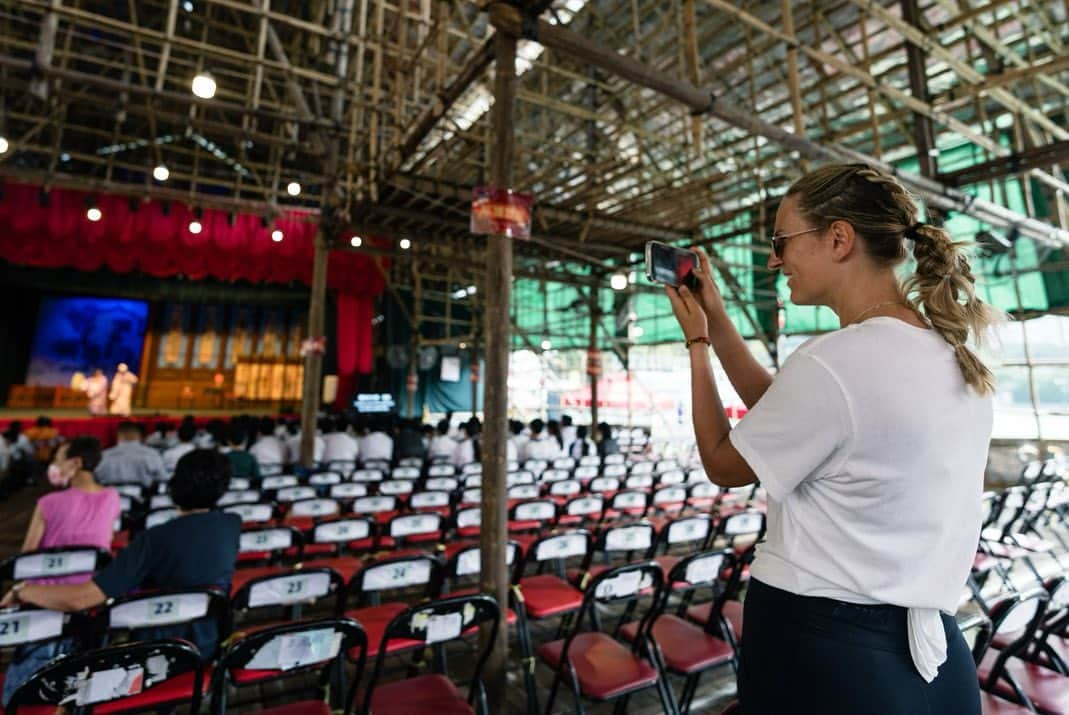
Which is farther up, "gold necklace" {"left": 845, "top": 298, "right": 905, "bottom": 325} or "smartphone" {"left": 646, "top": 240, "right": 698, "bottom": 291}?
"smartphone" {"left": 646, "top": 240, "right": 698, "bottom": 291}

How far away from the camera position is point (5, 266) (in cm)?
1559

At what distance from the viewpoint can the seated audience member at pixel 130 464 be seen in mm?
5812

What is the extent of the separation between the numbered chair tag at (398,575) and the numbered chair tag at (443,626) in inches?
23.4

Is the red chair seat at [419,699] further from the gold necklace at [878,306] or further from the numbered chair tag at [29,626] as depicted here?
the gold necklace at [878,306]

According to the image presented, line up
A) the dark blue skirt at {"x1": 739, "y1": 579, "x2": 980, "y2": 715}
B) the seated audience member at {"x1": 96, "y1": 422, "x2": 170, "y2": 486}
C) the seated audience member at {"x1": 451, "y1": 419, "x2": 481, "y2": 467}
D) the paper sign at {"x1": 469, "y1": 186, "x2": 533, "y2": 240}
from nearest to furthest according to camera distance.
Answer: the dark blue skirt at {"x1": 739, "y1": 579, "x2": 980, "y2": 715}
the paper sign at {"x1": 469, "y1": 186, "x2": 533, "y2": 240}
the seated audience member at {"x1": 96, "y1": 422, "x2": 170, "y2": 486}
the seated audience member at {"x1": 451, "y1": 419, "x2": 481, "y2": 467}

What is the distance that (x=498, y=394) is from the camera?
319 centimetres

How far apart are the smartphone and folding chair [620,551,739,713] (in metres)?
2.03

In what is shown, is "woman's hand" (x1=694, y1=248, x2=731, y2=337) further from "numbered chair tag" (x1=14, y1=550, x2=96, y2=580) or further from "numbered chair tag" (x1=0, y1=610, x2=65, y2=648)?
"numbered chair tag" (x1=14, y1=550, x2=96, y2=580)

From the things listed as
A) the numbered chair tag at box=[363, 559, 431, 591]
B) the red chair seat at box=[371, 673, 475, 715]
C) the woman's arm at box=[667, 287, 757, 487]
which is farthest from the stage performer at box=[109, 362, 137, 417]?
the woman's arm at box=[667, 287, 757, 487]

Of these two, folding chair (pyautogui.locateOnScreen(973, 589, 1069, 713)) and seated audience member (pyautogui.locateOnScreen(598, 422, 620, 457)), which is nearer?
folding chair (pyautogui.locateOnScreen(973, 589, 1069, 713))

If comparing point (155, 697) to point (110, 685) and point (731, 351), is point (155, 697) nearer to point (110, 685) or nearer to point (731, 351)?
point (110, 685)

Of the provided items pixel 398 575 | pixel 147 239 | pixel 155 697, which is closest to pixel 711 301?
pixel 398 575

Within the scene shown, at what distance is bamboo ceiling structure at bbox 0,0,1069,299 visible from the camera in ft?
19.1

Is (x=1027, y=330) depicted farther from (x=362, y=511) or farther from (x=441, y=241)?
(x=362, y=511)
